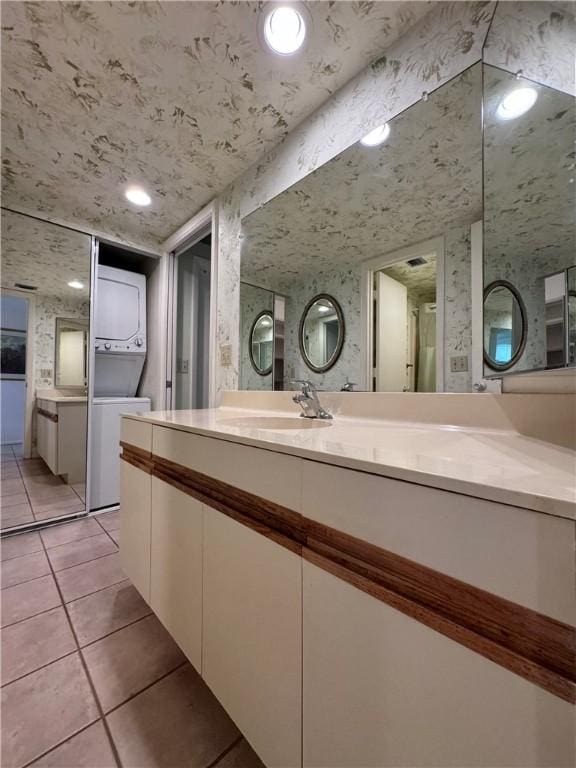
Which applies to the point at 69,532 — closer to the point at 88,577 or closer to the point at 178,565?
the point at 88,577

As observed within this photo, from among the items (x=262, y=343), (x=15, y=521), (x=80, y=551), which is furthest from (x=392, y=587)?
(x=15, y=521)

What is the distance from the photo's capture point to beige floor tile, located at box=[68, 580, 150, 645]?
114 centimetres

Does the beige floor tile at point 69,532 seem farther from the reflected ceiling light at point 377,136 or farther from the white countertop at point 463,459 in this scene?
the reflected ceiling light at point 377,136

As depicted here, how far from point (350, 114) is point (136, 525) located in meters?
1.83

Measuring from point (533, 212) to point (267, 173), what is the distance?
126cm

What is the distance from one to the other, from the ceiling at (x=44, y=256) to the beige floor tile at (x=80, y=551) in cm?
169

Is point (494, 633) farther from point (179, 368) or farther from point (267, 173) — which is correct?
point (179, 368)

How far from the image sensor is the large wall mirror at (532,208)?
66 centimetres

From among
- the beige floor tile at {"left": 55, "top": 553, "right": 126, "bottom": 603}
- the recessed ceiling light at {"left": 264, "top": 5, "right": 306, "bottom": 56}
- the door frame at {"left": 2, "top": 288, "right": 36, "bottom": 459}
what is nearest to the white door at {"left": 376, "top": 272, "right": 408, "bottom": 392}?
the recessed ceiling light at {"left": 264, "top": 5, "right": 306, "bottom": 56}

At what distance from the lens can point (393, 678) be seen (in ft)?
1.34

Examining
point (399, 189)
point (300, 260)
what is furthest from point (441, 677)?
point (300, 260)

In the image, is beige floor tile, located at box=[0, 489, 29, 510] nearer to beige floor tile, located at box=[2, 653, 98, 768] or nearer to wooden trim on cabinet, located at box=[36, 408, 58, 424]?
wooden trim on cabinet, located at box=[36, 408, 58, 424]

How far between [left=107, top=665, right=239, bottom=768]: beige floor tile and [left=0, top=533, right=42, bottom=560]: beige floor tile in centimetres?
133

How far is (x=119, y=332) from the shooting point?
94.7 inches
